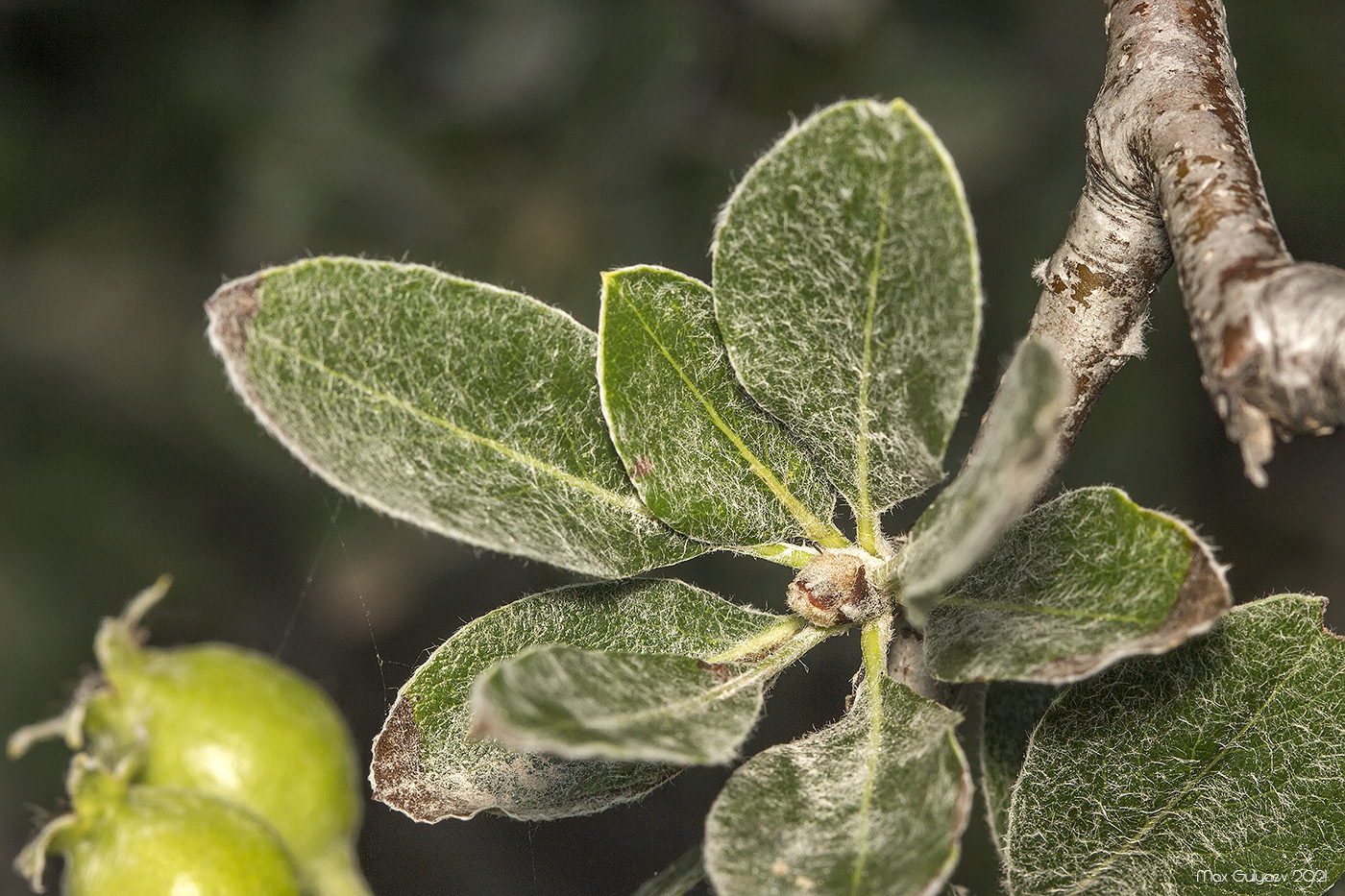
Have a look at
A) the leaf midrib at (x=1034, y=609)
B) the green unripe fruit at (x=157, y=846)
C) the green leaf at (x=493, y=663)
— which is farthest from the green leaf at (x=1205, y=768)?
the green unripe fruit at (x=157, y=846)

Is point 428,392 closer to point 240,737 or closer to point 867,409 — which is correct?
point 867,409

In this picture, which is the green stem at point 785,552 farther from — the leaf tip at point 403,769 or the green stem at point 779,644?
the leaf tip at point 403,769

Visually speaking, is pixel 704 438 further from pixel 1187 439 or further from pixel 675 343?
pixel 1187 439

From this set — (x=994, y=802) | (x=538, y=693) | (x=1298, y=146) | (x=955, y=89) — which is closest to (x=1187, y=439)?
(x=1298, y=146)

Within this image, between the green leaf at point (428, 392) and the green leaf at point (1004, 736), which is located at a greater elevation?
the green leaf at point (428, 392)

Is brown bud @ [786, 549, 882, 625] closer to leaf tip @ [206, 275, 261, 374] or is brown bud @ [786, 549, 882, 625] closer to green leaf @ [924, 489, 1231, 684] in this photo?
green leaf @ [924, 489, 1231, 684]

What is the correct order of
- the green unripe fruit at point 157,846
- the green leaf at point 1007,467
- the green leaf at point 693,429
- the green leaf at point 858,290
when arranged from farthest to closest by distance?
the green unripe fruit at point 157,846
the green leaf at point 693,429
the green leaf at point 858,290
the green leaf at point 1007,467
